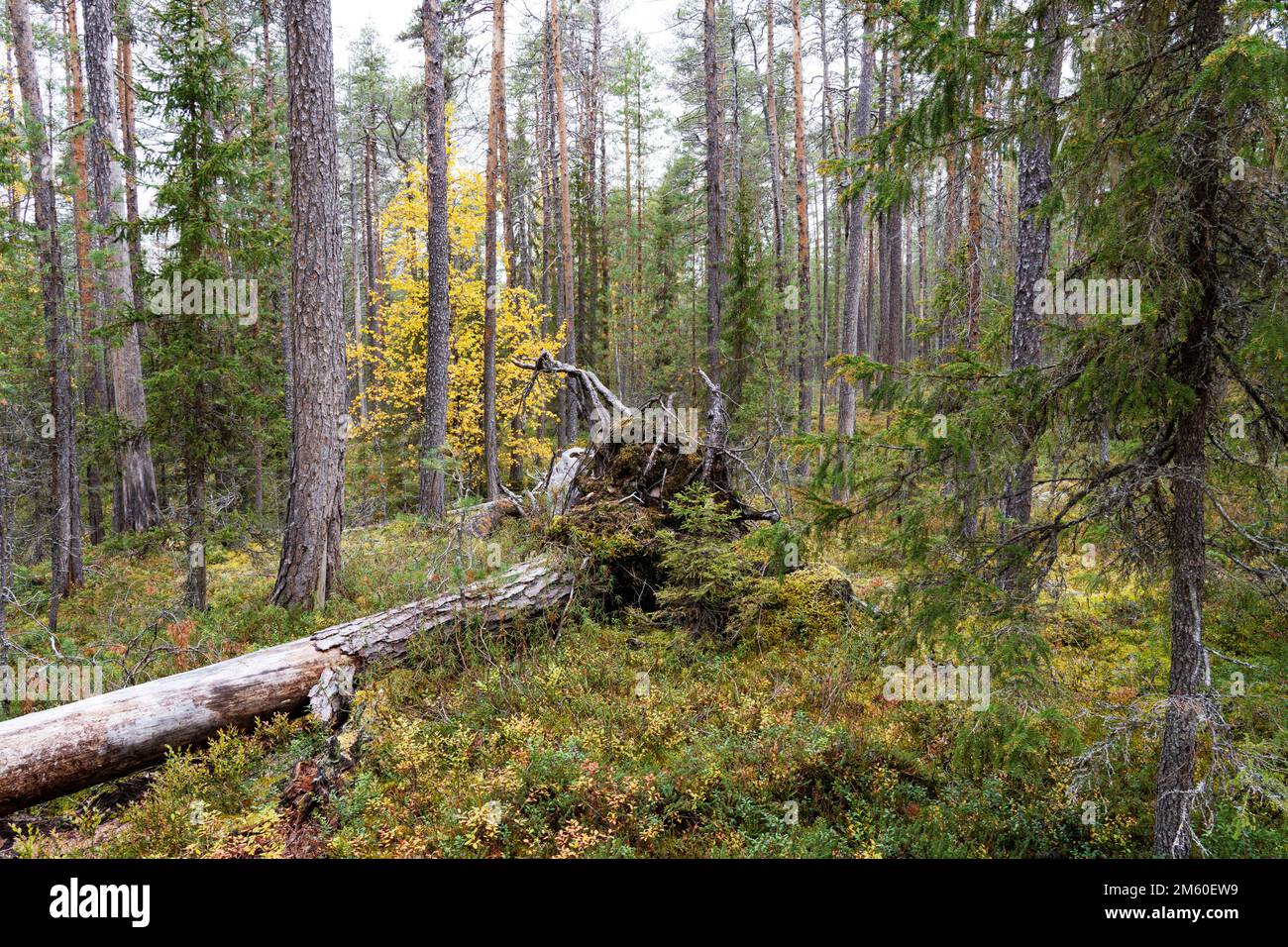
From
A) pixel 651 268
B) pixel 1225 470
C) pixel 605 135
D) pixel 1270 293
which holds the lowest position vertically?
pixel 1225 470

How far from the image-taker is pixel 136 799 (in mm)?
4539

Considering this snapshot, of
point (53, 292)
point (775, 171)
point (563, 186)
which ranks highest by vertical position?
point (775, 171)

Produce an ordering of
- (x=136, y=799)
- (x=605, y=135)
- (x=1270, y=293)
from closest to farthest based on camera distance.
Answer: (x=1270, y=293)
(x=136, y=799)
(x=605, y=135)

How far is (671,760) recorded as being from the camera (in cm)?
463

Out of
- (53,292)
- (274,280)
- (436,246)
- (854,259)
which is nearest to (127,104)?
(274,280)

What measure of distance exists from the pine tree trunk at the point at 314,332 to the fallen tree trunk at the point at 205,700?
6.10 ft

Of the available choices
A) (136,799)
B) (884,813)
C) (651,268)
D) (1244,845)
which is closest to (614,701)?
(884,813)

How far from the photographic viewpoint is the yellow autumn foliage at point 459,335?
15625 millimetres

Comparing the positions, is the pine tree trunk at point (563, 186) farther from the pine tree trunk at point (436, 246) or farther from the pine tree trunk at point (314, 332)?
the pine tree trunk at point (314, 332)

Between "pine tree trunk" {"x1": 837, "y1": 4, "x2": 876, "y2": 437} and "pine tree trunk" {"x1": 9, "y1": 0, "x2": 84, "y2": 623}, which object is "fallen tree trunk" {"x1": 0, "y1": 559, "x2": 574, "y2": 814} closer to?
"pine tree trunk" {"x1": 9, "y1": 0, "x2": 84, "y2": 623}

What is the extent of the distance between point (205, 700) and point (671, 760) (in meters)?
3.65

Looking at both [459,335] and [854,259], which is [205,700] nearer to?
[459,335]
